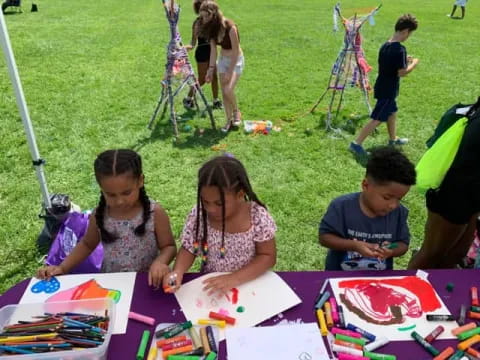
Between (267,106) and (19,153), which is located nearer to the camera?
(19,153)

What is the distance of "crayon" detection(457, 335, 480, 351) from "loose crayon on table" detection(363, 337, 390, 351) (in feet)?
0.78

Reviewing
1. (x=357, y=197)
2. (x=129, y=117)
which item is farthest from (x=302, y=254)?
(x=129, y=117)

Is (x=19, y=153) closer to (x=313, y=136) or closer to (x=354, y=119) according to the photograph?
(x=313, y=136)

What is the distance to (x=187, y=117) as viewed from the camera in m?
5.57

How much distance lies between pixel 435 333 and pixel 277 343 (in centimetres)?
56

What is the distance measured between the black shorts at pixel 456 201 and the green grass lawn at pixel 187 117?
0.93 metres

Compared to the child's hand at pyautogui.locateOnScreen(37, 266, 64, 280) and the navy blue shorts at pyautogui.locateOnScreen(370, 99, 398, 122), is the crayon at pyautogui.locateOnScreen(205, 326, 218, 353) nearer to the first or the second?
the child's hand at pyautogui.locateOnScreen(37, 266, 64, 280)

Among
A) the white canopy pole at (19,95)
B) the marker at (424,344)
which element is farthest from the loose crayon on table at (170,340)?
the white canopy pole at (19,95)

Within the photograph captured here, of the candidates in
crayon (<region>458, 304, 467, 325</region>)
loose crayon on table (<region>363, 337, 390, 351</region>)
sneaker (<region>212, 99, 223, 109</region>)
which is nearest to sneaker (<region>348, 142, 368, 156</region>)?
sneaker (<region>212, 99, 223, 109</region>)

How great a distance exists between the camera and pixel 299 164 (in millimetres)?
4414

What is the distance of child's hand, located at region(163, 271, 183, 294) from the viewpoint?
1.62 meters

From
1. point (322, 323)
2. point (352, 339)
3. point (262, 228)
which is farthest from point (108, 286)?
point (352, 339)

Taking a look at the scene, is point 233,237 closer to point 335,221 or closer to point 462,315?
point 335,221

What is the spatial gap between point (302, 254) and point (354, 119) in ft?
9.79
